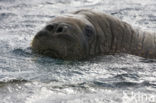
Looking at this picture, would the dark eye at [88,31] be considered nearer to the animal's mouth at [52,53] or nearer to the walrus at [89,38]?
the walrus at [89,38]

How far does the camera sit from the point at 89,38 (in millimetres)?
6672

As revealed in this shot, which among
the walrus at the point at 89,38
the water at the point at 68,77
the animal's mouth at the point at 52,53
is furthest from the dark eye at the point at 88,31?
the animal's mouth at the point at 52,53

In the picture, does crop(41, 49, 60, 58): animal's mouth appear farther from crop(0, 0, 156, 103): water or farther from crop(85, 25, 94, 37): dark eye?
crop(85, 25, 94, 37): dark eye

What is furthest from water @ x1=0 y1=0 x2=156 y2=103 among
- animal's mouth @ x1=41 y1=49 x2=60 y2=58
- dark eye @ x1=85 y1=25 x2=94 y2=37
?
dark eye @ x1=85 y1=25 x2=94 y2=37

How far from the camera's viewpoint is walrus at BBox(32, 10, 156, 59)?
6.25 metres

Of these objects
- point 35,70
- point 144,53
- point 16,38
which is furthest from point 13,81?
point 16,38

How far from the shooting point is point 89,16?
6.95 meters

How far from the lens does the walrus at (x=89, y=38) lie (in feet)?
20.5

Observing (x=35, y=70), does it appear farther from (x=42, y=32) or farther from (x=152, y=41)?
(x=152, y=41)

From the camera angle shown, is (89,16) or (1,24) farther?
(1,24)

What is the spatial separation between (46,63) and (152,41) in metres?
2.20

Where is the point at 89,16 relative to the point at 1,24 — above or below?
above

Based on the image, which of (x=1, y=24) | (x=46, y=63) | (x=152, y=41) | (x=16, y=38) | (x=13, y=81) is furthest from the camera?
(x=1, y=24)

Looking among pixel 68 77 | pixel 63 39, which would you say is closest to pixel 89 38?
pixel 63 39
